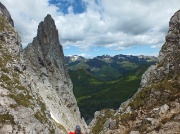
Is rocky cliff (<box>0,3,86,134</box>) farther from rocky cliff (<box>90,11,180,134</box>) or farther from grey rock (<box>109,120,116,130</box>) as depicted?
grey rock (<box>109,120,116,130</box>)

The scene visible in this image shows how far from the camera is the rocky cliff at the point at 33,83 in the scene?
4175 cm

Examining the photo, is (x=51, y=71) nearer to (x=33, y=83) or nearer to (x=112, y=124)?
(x=33, y=83)

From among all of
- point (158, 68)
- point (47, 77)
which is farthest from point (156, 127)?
point (47, 77)

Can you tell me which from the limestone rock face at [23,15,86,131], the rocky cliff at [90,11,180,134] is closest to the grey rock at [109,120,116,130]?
the rocky cliff at [90,11,180,134]

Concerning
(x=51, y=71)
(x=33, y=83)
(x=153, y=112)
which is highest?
(x=51, y=71)

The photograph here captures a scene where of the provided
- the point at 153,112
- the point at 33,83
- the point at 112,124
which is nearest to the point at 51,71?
the point at 33,83

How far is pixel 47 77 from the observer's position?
117062 mm

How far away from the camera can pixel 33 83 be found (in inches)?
2709

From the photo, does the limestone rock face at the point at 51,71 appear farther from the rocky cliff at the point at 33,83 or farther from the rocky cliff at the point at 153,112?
the rocky cliff at the point at 153,112

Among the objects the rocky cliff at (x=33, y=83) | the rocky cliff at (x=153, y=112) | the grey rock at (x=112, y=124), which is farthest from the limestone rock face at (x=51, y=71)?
the grey rock at (x=112, y=124)

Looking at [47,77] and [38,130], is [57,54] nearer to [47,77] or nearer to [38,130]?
[47,77]

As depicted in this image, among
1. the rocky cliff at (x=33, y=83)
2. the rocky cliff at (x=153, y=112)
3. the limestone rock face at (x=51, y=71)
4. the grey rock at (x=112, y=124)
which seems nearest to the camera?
the rocky cliff at (x=153, y=112)

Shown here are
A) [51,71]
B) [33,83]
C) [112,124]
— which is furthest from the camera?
[51,71]

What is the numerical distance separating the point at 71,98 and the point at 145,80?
91.0 m
